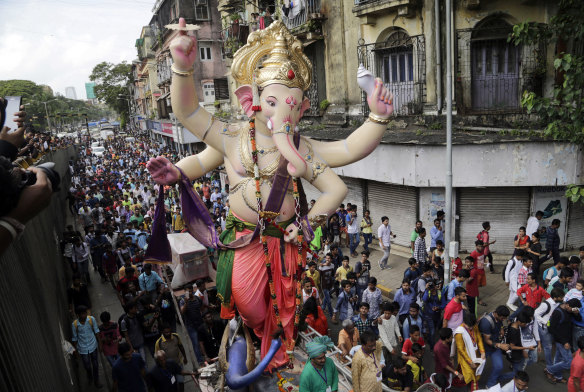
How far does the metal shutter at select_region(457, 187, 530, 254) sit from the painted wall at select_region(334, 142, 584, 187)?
579 millimetres

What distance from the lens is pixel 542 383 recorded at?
6219mm

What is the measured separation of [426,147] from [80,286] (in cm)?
792

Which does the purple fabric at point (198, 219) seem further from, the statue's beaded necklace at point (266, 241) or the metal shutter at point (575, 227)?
the metal shutter at point (575, 227)

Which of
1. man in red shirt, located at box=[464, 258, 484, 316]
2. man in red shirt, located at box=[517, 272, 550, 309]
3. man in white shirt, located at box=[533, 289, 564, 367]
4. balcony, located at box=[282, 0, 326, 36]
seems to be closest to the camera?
man in white shirt, located at box=[533, 289, 564, 367]

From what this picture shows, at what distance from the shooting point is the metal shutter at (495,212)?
34.1ft

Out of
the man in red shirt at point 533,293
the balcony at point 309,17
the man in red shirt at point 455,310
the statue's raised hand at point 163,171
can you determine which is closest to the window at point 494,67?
the balcony at point 309,17

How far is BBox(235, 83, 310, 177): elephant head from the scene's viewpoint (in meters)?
4.03

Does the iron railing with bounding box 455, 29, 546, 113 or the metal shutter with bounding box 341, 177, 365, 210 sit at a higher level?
the iron railing with bounding box 455, 29, 546, 113

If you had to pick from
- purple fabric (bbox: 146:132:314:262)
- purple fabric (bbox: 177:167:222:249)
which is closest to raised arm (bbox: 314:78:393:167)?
purple fabric (bbox: 146:132:314:262)

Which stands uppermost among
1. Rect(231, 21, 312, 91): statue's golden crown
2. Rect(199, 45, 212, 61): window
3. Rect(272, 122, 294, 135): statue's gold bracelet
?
Rect(199, 45, 212, 61): window

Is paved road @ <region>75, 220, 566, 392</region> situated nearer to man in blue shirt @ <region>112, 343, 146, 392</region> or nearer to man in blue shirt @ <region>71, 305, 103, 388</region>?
man in blue shirt @ <region>71, 305, 103, 388</region>

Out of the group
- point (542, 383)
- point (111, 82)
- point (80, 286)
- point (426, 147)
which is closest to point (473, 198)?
point (426, 147)

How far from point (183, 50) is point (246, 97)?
0.85 meters

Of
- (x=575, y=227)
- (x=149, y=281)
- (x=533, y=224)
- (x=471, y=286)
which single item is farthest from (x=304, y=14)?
(x=471, y=286)
